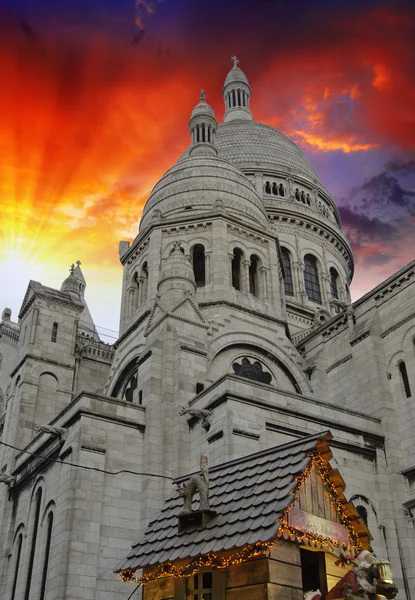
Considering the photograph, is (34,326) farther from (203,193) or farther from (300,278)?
(300,278)

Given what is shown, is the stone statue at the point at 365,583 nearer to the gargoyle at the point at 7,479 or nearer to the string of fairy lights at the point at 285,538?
the string of fairy lights at the point at 285,538

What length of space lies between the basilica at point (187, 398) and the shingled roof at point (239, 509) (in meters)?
0.07

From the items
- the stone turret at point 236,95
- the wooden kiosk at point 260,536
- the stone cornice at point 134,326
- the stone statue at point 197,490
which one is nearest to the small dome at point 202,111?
the stone cornice at point 134,326

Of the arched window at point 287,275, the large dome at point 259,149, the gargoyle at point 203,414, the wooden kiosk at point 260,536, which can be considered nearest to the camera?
the wooden kiosk at point 260,536

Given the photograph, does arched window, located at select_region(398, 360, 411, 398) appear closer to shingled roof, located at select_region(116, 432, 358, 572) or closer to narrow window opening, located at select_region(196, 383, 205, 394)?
narrow window opening, located at select_region(196, 383, 205, 394)

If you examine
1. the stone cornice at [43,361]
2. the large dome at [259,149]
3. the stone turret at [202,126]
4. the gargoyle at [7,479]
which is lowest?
the gargoyle at [7,479]

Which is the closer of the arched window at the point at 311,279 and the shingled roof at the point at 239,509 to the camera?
the shingled roof at the point at 239,509

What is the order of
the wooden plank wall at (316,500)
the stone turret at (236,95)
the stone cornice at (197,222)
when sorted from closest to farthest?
the wooden plank wall at (316,500)
the stone cornice at (197,222)
the stone turret at (236,95)

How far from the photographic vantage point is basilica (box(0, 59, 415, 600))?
2280 centimetres

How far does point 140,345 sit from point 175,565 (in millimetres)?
21667

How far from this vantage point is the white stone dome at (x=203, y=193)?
3691 centimetres

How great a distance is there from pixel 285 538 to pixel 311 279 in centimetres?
4205

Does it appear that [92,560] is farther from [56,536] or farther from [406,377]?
[406,377]

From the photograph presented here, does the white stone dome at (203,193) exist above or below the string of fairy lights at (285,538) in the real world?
above
